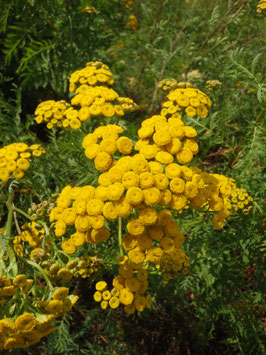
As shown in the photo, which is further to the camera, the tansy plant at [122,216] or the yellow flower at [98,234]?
the yellow flower at [98,234]

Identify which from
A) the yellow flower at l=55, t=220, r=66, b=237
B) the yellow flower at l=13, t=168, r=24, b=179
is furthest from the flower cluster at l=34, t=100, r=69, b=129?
the yellow flower at l=55, t=220, r=66, b=237

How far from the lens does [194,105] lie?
2.51 metres

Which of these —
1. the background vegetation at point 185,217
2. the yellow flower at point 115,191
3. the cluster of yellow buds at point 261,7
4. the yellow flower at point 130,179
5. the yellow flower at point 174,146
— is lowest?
the background vegetation at point 185,217

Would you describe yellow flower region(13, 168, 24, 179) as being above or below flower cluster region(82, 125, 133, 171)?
below

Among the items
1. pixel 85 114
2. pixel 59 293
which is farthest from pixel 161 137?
pixel 59 293

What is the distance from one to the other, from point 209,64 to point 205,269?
Answer: 367cm

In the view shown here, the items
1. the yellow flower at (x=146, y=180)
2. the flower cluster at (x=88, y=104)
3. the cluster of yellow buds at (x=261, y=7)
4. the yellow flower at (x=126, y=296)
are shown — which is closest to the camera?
the yellow flower at (x=146, y=180)

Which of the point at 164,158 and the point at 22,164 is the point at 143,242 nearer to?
the point at 164,158

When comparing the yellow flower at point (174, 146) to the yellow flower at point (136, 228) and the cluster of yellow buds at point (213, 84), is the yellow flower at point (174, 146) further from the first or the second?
the cluster of yellow buds at point (213, 84)

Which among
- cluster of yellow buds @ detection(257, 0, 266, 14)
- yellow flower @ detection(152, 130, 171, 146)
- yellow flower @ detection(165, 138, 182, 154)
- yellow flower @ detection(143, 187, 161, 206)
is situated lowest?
yellow flower @ detection(143, 187, 161, 206)

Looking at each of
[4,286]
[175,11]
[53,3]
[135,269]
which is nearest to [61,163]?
[135,269]

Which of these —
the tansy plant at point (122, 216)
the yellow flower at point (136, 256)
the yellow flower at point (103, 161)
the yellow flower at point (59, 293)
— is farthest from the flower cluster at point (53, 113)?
the yellow flower at point (59, 293)

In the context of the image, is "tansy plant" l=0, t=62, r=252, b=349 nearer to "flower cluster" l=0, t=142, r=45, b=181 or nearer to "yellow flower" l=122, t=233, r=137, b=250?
"yellow flower" l=122, t=233, r=137, b=250

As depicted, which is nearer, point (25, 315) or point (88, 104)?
point (25, 315)
